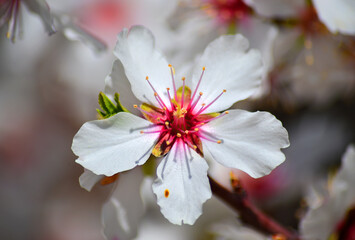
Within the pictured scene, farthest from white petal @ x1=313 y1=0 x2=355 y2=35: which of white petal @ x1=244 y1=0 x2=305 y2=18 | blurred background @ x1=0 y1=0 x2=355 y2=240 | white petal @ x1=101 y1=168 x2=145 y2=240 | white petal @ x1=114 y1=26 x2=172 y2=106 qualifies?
white petal @ x1=101 y1=168 x2=145 y2=240

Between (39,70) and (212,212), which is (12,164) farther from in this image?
(212,212)

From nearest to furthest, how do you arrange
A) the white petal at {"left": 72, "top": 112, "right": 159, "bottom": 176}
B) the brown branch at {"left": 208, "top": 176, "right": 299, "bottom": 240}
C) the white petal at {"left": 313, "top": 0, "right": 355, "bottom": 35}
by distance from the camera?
the white petal at {"left": 72, "top": 112, "right": 159, "bottom": 176} → the brown branch at {"left": 208, "top": 176, "right": 299, "bottom": 240} → the white petal at {"left": 313, "top": 0, "right": 355, "bottom": 35}

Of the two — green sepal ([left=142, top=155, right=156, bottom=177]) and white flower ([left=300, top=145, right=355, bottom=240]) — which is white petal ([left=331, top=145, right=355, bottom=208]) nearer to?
white flower ([left=300, top=145, right=355, bottom=240])

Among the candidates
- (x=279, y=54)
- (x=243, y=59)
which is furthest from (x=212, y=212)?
(x=243, y=59)

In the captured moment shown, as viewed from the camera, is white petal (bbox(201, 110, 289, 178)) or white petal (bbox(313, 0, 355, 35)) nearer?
white petal (bbox(201, 110, 289, 178))

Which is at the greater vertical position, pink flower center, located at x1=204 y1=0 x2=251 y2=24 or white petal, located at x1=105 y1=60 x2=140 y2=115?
white petal, located at x1=105 y1=60 x2=140 y2=115

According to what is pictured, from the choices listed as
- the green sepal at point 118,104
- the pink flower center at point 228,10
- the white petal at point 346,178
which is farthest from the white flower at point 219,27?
the green sepal at point 118,104
